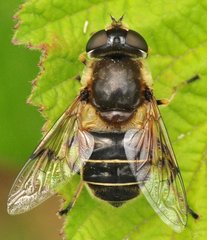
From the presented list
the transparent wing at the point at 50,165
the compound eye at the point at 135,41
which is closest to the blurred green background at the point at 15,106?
the transparent wing at the point at 50,165

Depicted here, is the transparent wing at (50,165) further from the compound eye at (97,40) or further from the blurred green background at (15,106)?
the blurred green background at (15,106)

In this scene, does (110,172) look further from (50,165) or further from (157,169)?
(50,165)

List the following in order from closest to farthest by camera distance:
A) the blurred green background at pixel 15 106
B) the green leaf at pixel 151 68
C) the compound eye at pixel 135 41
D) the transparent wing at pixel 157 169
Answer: the transparent wing at pixel 157 169 → the compound eye at pixel 135 41 → the green leaf at pixel 151 68 → the blurred green background at pixel 15 106

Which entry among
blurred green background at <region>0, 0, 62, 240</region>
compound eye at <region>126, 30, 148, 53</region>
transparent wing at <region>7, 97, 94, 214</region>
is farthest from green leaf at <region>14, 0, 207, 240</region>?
blurred green background at <region>0, 0, 62, 240</region>

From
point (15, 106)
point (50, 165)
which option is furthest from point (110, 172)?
point (15, 106)

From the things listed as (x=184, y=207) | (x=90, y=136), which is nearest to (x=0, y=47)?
(x=90, y=136)

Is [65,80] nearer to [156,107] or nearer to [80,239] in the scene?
[156,107]
